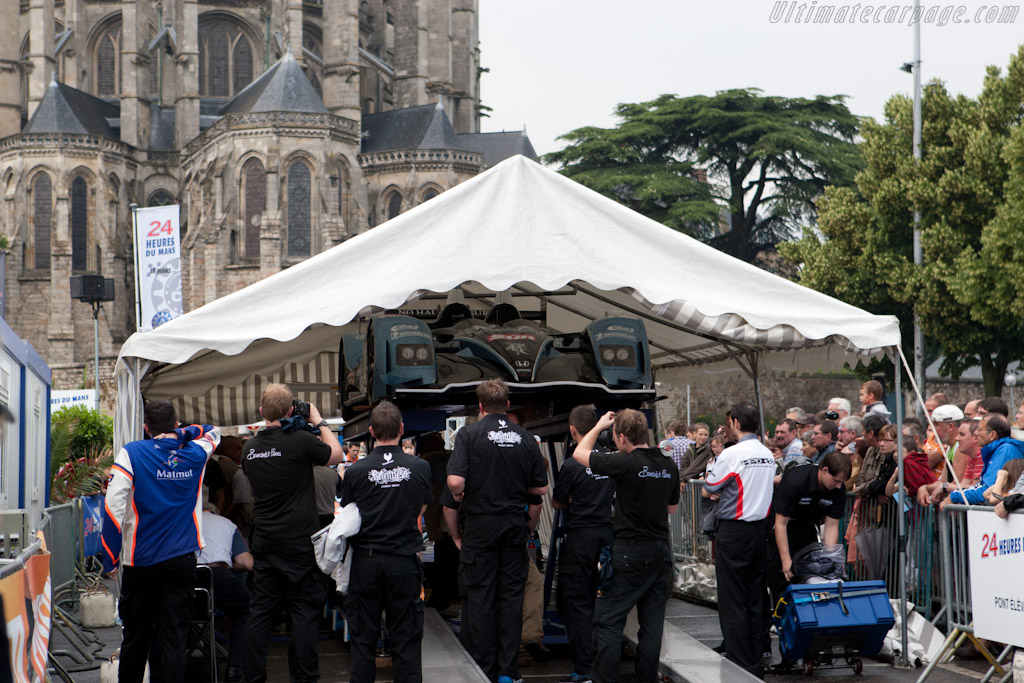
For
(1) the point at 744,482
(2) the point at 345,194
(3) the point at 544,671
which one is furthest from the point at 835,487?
(2) the point at 345,194

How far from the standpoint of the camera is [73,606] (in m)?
12.7

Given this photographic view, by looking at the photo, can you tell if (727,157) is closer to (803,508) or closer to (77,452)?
(77,452)

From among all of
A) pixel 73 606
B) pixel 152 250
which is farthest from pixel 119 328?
pixel 73 606

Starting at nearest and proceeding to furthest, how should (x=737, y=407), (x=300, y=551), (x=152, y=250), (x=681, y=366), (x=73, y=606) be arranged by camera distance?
1. (x=300, y=551)
2. (x=737, y=407)
3. (x=73, y=606)
4. (x=681, y=366)
5. (x=152, y=250)

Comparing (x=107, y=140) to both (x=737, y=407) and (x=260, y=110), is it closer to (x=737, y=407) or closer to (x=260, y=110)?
Result: (x=260, y=110)

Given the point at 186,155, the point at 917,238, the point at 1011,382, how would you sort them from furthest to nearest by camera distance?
the point at 186,155 → the point at 1011,382 → the point at 917,238

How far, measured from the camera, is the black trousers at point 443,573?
10.2 metres

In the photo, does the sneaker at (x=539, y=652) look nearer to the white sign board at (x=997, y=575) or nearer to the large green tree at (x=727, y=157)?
the white sign board at (x=997, y=575)

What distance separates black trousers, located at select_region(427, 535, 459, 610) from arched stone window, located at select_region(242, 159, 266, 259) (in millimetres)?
50615

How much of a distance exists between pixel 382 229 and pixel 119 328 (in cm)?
5507

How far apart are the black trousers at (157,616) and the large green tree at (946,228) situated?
74.5 ft

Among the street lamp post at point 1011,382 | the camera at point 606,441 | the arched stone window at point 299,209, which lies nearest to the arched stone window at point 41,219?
the arched stone window at point 299,209

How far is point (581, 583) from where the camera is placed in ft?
26.7

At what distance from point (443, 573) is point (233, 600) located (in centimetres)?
259
